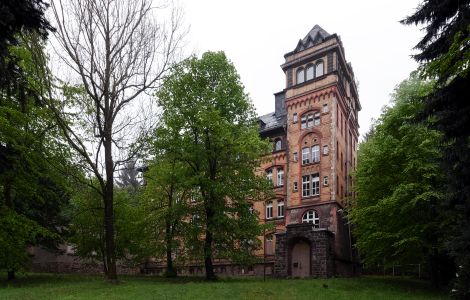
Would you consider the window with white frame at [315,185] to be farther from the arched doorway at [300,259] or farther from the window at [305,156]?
the arched doorway at [300,259]

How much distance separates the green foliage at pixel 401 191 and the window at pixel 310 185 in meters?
8.89

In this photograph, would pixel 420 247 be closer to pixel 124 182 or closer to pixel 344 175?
pixel 344 175

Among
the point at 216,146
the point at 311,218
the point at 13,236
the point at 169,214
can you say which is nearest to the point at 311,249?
the point at 311,218

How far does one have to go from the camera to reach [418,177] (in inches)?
925

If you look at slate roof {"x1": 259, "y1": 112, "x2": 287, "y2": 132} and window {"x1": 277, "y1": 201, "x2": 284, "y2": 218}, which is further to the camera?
slate roof {"x1": 259, "y1": 112, "x2": 287, "y2": 132}

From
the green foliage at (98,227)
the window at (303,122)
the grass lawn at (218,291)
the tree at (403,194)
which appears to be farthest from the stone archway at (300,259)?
the green foliage at (98,227)

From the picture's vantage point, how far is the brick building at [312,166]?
33938 mm

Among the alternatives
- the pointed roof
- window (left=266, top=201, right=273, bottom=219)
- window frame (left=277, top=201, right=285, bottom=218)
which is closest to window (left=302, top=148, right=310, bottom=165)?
window frame (left=277, top=201, right=285, bottom=218)

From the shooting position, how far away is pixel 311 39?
39.1m

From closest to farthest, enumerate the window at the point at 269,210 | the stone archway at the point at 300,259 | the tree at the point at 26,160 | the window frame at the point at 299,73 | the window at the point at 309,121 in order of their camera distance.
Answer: the tree at the point at 26,160 → the stone archway at the point at 300,259 → the window at the point at 309,121 → the window frame at the point at 299,73 → the window at the point at 269,210

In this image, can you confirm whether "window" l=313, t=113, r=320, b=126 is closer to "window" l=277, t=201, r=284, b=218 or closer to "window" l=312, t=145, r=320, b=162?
"window" l=312, t=145, r=320, b=162

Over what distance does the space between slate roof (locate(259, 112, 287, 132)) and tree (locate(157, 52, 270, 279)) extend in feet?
48.7

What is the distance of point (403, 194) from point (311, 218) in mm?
14280

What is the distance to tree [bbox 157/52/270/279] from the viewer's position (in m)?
24.4
